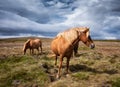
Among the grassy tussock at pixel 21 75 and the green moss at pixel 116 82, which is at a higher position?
the grassy tussock at pixel 21 75

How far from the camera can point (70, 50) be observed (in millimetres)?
15672

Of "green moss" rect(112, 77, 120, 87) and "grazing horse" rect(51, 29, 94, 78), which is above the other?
"grazing horse" rect(51, 29, 94, 78)

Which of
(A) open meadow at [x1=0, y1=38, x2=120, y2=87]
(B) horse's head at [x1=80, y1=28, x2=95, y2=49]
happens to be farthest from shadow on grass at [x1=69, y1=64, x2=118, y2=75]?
(B) horse's head at [x1=80, y1=28, x2=95, y2=49]

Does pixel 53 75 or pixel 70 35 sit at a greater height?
pixel 70 35

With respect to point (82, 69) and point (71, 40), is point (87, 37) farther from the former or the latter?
point (82, 69)

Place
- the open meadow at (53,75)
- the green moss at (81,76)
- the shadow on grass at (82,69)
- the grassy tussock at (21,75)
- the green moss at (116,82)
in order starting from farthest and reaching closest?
the shadow on grass at (82,69) < the green moss at (81,76) < the grassy tussock at (21,75) < the open meadow at (53,75) < the green moss at (116,82)

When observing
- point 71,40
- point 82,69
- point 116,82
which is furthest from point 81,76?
point 82,69

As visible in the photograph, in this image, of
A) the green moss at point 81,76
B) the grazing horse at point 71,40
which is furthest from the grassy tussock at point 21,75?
the green moss at point 81,76

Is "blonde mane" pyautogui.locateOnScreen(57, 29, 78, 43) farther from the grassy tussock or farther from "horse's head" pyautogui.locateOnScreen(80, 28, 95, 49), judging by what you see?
the grassy tussock

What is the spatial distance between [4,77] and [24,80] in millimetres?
1504

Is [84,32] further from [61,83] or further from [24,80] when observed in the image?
[24,80]

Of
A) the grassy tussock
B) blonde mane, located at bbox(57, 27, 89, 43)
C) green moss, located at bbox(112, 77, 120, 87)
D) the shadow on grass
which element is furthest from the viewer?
the shadow on grass

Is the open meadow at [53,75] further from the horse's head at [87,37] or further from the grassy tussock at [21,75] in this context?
the horse's head at [87,37]

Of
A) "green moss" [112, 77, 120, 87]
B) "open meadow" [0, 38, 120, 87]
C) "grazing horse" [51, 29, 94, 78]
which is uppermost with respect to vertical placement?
"grazing horse" [51, 29, 94, 78]
